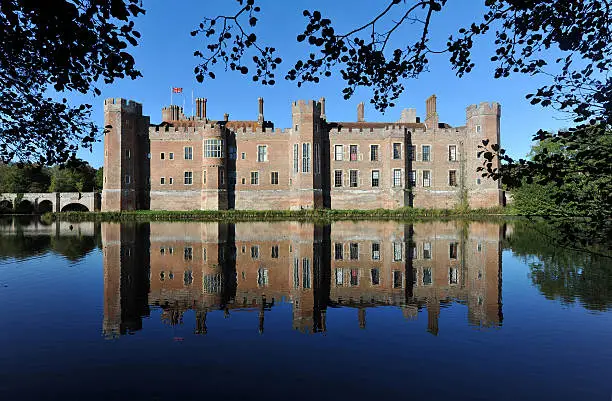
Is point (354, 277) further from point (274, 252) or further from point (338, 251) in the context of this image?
point (274, 252)

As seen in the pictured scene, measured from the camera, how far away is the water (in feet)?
18.4

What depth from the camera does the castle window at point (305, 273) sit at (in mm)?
11836

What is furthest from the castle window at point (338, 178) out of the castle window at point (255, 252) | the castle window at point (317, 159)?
the castle window at point (255, 252)

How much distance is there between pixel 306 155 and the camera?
45594 millimetres

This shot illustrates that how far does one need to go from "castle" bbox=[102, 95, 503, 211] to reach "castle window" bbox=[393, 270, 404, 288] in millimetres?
31728

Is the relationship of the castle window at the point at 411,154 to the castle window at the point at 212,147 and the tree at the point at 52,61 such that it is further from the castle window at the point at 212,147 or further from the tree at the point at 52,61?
the tree at the point at 52,61

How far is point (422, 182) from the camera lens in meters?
48.7

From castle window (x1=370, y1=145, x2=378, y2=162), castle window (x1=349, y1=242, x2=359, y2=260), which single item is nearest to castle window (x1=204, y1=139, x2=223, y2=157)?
castle window (x1=370, y1=145, x2=378, y2=162)

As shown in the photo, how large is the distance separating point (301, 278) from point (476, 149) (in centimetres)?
4002

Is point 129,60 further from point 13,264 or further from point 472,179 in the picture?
point 472,179

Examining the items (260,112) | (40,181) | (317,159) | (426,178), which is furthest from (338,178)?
(40,181)

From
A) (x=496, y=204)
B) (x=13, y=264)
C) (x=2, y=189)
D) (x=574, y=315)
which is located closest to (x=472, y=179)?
(x=496, y=204)

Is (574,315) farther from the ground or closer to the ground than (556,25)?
Result: closer to the ground

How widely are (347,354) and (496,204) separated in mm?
43787
